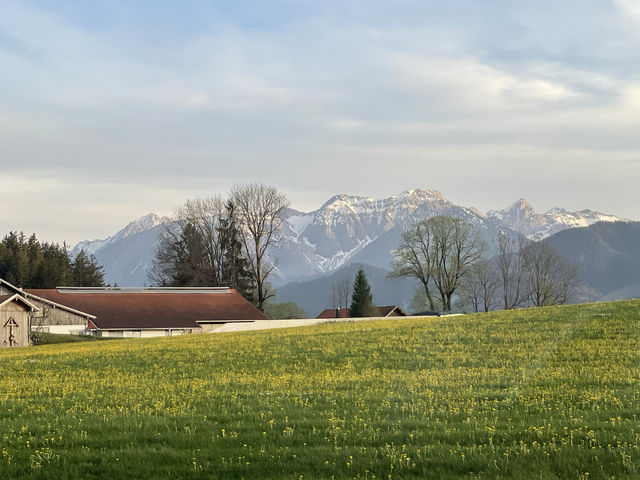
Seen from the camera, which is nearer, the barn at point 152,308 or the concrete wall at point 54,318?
the concrete wall at point 54,318

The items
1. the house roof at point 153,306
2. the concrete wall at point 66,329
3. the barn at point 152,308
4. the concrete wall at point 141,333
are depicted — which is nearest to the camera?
the concrete wall at point 66,329

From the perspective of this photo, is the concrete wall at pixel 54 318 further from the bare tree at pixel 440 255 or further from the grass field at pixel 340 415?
the bare tree at pixel 440 255

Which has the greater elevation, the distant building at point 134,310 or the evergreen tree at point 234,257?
the evergreen tree at point 234,257

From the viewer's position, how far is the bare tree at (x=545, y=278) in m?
113

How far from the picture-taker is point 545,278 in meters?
120

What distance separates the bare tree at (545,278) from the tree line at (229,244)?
44.3 m

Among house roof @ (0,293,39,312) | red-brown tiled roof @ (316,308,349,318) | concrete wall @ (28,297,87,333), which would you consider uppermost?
house roof @ (0,293,39,312)

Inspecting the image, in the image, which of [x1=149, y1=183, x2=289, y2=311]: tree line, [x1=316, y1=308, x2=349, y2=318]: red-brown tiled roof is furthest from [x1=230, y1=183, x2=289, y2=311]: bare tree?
[x1=316, y1=308, x2=349, y2=318]: red-brown tiled roof

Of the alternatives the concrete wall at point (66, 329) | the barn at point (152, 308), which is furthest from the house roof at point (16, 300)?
the barn at point (152, 308)

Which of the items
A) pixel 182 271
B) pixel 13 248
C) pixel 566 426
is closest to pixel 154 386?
pixel 566 426

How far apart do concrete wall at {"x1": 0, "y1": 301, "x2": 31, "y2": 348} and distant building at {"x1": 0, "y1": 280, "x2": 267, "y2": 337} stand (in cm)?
692

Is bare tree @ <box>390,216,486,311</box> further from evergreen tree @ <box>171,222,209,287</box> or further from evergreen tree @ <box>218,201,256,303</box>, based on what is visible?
evergreen tree @ <box>171,222,209,287</box>

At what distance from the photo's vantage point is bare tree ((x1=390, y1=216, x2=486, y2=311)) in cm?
10325

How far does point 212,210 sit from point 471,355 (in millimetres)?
78952
